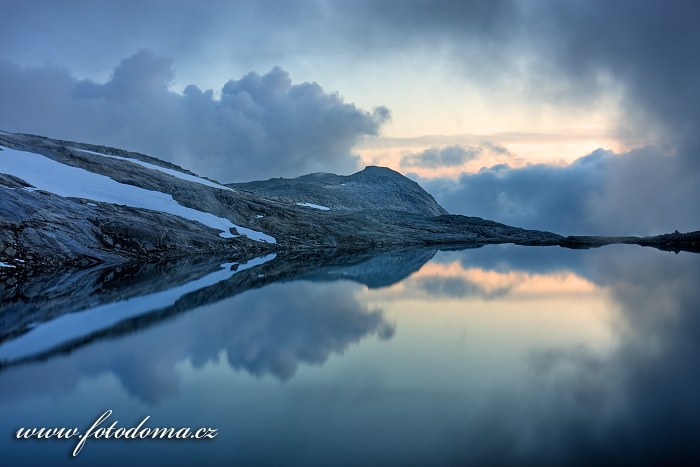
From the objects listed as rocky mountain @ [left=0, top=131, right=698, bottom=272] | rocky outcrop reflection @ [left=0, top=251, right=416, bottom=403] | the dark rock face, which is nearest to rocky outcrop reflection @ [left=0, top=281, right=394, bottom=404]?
rocky outcrop reflection @ [left=0, top=251, right=416, bottom=403]

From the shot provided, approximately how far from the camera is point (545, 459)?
10.8 m

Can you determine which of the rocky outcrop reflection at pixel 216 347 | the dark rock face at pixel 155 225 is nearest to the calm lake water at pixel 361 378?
the rocky outcrop reflection at pixel 216 347

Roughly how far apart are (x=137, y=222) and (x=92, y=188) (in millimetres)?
18775

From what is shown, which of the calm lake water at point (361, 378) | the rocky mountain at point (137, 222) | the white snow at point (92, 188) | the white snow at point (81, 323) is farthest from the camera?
the white snow at point (92, 188)

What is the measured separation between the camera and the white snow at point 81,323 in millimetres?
20781

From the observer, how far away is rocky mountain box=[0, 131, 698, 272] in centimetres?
5394

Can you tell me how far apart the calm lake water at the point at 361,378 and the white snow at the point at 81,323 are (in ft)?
0.52

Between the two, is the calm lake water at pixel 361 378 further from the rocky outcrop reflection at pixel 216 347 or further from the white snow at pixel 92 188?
the white snow at pixel 92 188

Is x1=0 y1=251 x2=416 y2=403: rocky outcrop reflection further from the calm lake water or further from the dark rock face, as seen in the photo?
the dark rock face

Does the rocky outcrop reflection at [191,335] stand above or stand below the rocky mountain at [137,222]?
below

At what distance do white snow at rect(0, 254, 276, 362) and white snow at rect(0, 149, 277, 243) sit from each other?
44586mm

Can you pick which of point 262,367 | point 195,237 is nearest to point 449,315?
point 262,367

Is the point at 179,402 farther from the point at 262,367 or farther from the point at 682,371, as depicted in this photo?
the point at 682,371

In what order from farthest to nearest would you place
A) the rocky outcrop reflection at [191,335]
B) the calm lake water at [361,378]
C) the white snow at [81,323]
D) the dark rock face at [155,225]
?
the dark rock face at [155,225], the white snow at [81,323], the rocky outcrop reflection at [191,335], the calm lake water at [361,378]
